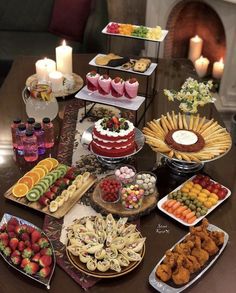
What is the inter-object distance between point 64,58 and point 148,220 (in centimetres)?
119

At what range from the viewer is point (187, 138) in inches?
76.5

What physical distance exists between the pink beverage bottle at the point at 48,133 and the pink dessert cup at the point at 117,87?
0.34 meters

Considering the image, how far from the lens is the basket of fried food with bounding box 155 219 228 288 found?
1.43m

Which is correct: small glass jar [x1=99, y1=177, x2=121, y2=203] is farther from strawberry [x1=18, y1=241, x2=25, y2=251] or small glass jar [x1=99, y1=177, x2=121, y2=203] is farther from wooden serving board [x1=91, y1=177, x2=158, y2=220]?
strawberry [x1=18, y1=241, x2=25, y2=251]

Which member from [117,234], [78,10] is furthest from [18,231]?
[78,10]

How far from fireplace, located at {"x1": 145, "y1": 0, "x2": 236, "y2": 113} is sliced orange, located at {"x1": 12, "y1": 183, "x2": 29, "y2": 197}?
7.44 ft

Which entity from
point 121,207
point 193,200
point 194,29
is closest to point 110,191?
point 121,207

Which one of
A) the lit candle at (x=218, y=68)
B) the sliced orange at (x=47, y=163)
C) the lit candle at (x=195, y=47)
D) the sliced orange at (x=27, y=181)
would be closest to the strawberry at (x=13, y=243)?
the sliced orange at (x=27, y=181)

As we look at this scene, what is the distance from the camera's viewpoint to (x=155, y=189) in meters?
1.79

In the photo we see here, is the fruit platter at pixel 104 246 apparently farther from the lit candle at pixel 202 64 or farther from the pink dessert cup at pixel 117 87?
the lit candle at pixel 202 64

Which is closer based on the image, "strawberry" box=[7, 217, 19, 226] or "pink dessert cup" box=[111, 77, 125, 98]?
"strawberry" box=[7, 217, 19, 226]

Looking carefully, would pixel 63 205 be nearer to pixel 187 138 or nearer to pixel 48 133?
pixel 48 133

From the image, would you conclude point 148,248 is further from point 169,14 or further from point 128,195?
point 169,14

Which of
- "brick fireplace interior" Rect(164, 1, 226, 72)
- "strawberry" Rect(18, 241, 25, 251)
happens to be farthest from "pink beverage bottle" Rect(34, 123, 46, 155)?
"brick fireplace interior" Rect(164, 1, 226, 72)
